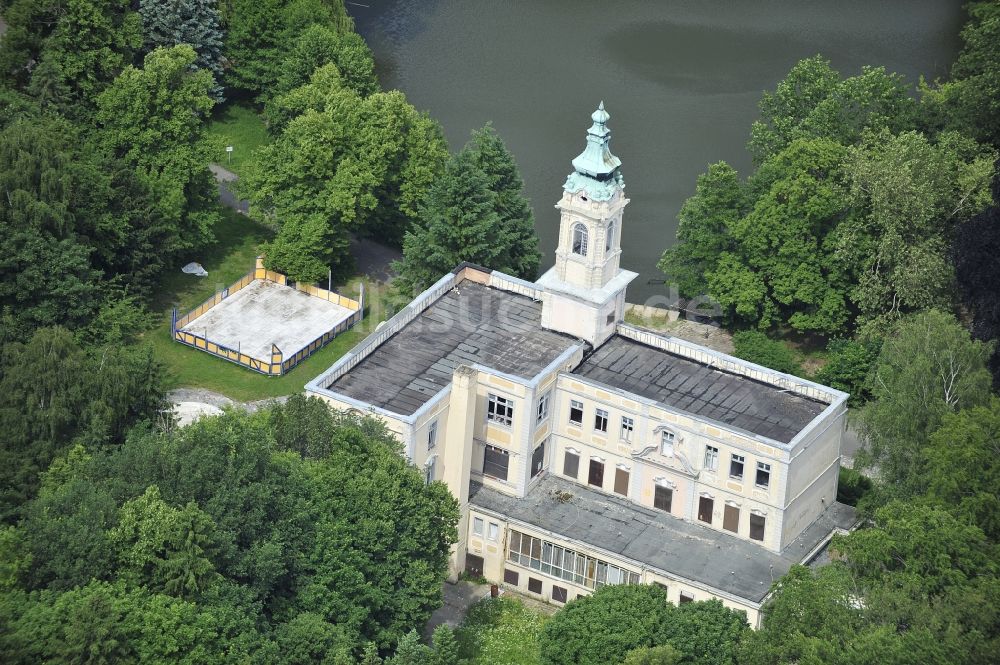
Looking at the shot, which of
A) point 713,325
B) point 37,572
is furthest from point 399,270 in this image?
point 37,572

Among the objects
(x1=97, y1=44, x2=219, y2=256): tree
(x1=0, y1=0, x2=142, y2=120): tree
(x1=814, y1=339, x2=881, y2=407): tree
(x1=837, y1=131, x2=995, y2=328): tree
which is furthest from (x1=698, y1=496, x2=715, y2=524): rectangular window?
(x1=0, y1=0, x2=142, y2=120): tree

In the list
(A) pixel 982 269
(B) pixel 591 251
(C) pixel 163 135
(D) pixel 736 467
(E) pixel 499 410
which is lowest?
(D) pixel 736 467

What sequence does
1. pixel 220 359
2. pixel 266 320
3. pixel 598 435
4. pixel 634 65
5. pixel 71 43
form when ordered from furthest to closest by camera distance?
1. pixel 634 65
2. pixel 71 43
3. pixel 266 320
4. pixel 220 359
5. pixel 598 435

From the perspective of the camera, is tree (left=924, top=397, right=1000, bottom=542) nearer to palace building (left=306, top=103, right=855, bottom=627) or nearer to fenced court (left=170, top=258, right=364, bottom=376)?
palace building (left=306, top=103, right=855, bottom=627)

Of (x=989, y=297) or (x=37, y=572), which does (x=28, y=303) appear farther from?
(x=989, y=297)

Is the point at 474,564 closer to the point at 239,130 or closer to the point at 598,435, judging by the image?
the point at 598,435

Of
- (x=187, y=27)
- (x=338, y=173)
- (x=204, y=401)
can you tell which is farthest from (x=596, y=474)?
(x=187, y=27)
